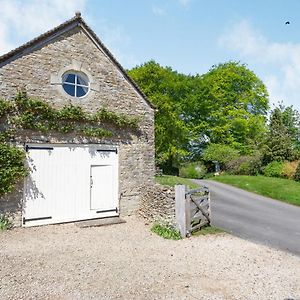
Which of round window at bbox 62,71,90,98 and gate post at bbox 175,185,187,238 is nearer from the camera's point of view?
gate post at bbox 175,185,187,238

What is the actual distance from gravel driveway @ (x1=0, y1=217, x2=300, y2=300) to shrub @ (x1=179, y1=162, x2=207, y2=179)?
89.1 ft

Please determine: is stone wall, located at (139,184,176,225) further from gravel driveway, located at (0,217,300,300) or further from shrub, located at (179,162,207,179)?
shrub, located at (179,162,207,179)

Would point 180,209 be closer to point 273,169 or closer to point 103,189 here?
point 103,189

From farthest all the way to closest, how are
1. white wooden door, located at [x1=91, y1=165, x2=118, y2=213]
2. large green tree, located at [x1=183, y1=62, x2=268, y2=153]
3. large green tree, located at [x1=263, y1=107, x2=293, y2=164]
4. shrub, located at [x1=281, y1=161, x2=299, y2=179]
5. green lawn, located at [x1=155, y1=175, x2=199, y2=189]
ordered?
A: large green tree, located at [x1=183, y1=62, x2=268, y2=153]
large green tree, located at [x1=263, y1=107, x2=293, y2=164]
shrub, located at [x1=281, y1=161, x2=299, y2=179]
green lawn, located at [x1=155, y1=175, x2=199, y2=189]
white wooden door, located at [x1=91, y1=165, x2=118, y2=213]

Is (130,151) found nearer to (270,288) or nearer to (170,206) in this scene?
(170,206)

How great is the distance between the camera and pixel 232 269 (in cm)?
765

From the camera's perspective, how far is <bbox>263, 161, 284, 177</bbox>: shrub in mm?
27719

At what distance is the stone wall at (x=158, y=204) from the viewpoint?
11.2m

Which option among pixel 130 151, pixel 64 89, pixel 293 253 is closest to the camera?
pixel 293 253

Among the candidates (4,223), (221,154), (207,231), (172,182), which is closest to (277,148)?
(221,154)

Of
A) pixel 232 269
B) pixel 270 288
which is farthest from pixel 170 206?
pixel 270 288

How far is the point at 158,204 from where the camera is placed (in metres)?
11.8

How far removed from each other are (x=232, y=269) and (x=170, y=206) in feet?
12.7

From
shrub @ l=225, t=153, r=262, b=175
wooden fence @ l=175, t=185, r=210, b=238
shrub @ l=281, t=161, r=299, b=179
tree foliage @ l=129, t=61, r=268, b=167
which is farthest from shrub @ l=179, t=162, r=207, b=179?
wooden fence @ l=175, t=185, r=210, b=238
